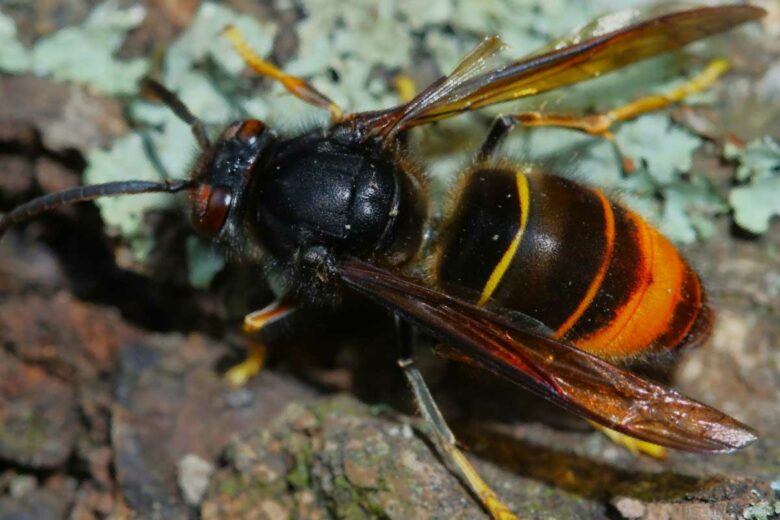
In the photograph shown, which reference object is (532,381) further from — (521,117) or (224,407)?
(224,407)

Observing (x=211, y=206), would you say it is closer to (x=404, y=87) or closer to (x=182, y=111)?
(x=182, y=111)

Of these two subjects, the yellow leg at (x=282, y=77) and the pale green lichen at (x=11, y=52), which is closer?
the yellow leg at (x=282, y=77)

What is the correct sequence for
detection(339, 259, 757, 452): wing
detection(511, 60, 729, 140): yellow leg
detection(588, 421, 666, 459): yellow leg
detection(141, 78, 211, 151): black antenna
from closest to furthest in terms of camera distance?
detection(339, 259, 757, 452): wing, detection(588, 421, 666, 459): yellow leg, detection(141, 78, 211, 151): black antenna, detection(511, 60, 729, 140): yellow leg

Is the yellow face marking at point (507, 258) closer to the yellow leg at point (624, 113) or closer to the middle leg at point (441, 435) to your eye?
the middle leg at point (441, 435)

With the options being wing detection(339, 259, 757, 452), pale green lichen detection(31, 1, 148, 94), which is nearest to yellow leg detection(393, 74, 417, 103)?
pale green lichen detection(31, 1, 148, 94)

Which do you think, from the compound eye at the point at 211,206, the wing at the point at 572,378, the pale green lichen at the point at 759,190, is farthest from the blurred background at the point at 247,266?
the wing at the point at 572,378

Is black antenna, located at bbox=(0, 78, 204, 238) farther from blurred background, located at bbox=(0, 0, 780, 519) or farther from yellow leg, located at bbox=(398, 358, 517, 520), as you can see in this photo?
yellow leg, located at bbox=(398, 358, 517, 520)
